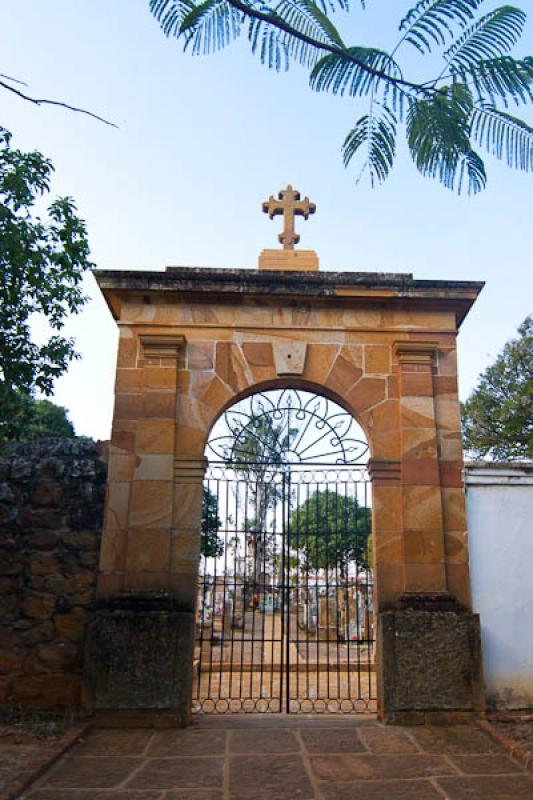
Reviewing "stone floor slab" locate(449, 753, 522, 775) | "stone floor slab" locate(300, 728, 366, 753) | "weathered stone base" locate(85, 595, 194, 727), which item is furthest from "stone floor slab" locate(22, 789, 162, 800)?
"stone floor slab" locate(449, 753, 522, 775)

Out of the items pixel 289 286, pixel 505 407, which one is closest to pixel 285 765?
pixel 289 286

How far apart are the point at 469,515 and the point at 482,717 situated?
1659 millimetres

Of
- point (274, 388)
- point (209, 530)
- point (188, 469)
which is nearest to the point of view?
point (188, 469)

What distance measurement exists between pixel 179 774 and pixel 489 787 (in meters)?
1.90

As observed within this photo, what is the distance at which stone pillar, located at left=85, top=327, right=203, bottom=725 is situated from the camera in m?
5.34

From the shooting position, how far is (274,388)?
653cm

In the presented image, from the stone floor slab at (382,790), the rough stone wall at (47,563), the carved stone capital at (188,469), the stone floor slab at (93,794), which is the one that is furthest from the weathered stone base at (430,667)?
the rough stone wall at (47,563)

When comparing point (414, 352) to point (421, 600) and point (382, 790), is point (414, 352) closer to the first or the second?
point (421, 600)

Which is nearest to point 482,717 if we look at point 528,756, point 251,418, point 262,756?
point 528,756

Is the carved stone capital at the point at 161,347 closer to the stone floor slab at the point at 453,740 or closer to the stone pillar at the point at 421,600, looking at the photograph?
the stone pillar at the point at 421,600

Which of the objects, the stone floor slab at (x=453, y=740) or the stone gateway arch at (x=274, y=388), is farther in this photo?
the stone gateway arch at (x=274, y=388)

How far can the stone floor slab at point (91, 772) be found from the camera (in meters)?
3.98

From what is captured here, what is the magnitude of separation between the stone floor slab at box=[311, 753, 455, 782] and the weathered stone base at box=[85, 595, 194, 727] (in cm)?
134

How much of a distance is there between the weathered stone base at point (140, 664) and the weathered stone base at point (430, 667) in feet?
5.38
